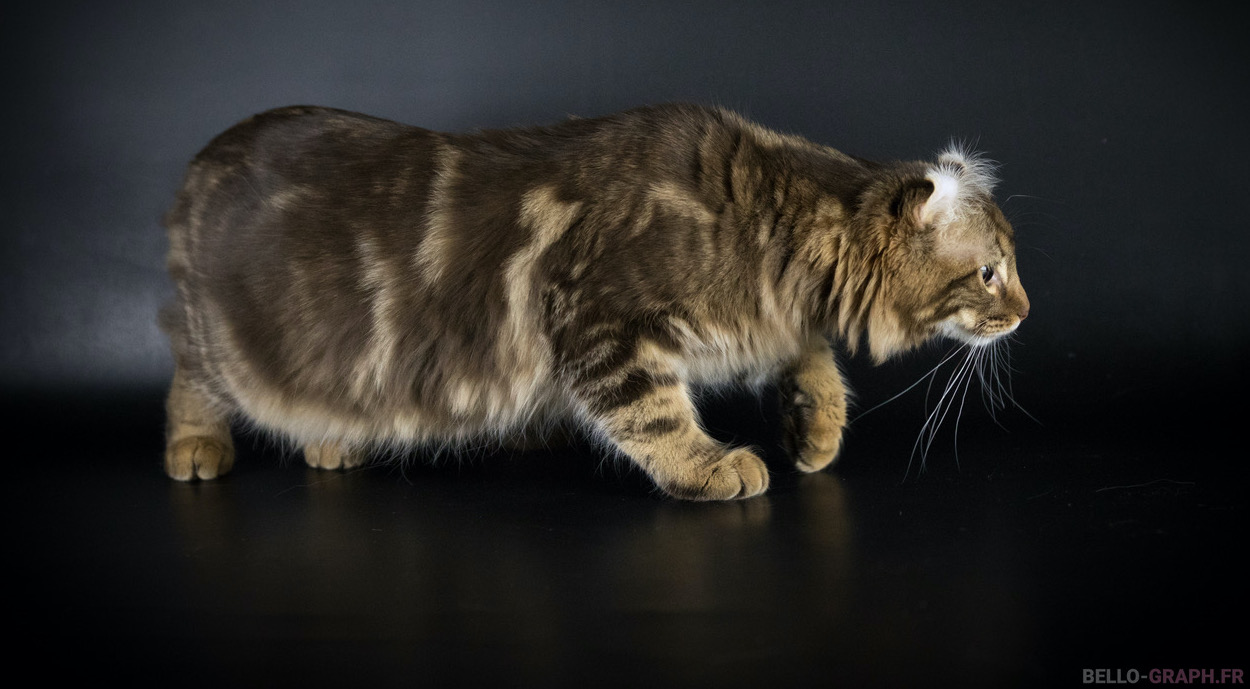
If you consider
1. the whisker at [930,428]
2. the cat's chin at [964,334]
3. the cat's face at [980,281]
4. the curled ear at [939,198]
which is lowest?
the whisker at [930,428]

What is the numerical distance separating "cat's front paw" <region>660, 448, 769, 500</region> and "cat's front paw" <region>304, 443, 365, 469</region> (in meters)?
0.95

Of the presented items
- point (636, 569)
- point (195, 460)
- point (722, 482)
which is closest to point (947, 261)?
point (722, 482)

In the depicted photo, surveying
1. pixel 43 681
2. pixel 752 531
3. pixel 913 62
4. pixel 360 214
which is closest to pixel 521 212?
pixel 360 214

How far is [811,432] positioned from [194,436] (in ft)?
5.22

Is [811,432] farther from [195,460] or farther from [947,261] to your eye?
[195,460]

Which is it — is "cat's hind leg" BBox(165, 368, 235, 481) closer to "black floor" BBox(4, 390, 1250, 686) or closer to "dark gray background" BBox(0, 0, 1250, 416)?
"black floor" BBox(4, 390, 1250, 686)

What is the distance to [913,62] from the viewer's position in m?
3.76

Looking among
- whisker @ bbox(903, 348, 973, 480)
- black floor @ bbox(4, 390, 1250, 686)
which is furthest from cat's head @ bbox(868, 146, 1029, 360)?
black floor @ bbox(4, 390, 1250, 686)

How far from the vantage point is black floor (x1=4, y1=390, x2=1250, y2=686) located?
173cm

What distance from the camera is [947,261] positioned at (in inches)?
101

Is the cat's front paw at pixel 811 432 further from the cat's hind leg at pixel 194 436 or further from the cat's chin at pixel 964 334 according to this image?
the cat's hind leg at pixel 194 436

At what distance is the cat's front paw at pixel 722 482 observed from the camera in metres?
2.53

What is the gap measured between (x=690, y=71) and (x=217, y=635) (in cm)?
250

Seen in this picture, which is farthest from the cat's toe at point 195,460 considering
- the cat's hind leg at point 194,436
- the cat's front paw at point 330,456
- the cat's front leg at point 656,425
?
the cat's front leg at point 656,425
